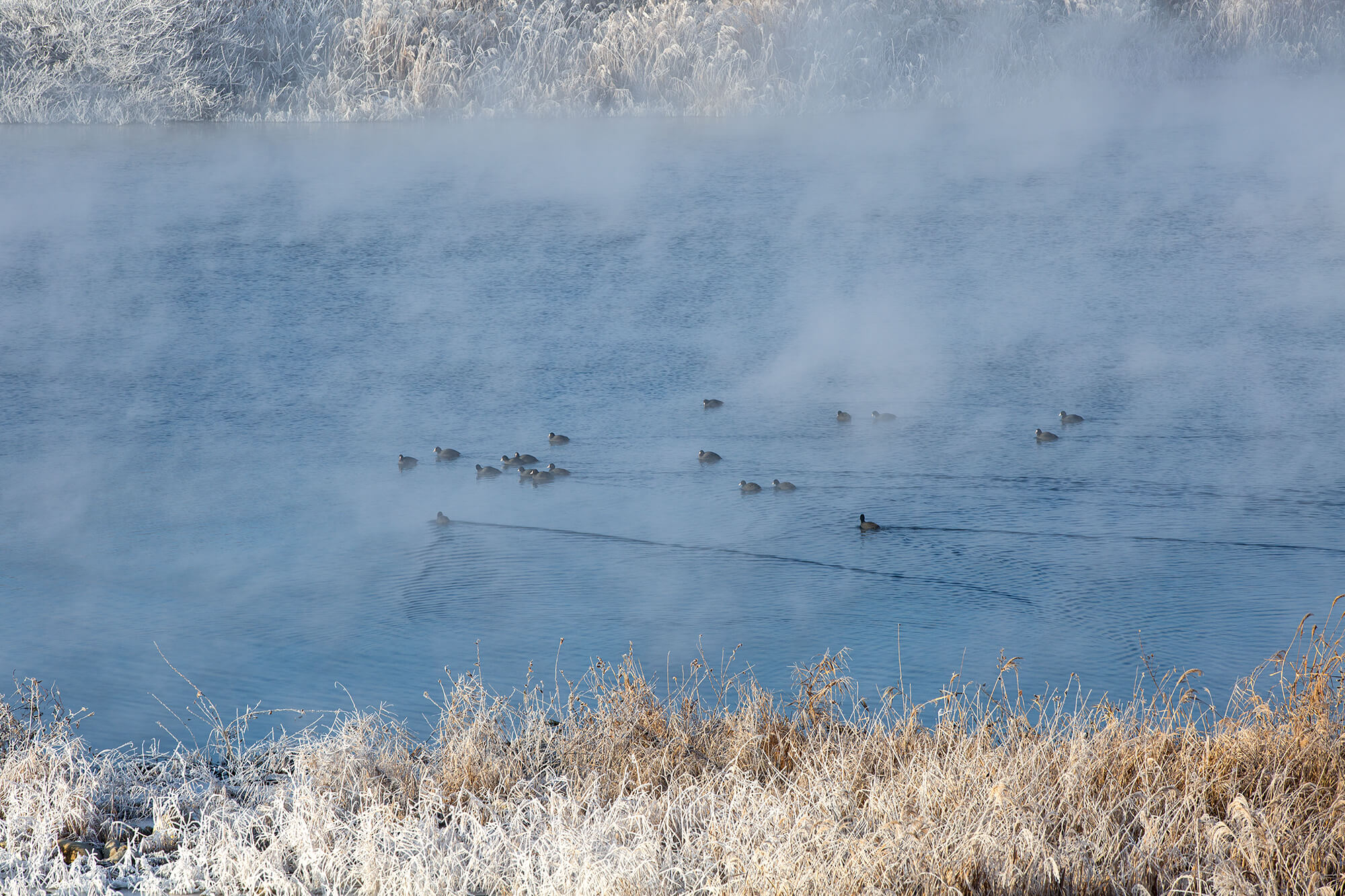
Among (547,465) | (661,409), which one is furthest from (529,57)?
(547,465)

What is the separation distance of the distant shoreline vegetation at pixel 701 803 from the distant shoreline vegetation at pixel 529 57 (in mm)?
16670

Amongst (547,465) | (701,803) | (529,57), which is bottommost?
(547,465)

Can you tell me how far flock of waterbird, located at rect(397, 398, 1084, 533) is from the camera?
8195 mm

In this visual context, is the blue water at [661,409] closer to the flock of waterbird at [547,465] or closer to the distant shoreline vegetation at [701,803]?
the flock of waterbird at [547,465]

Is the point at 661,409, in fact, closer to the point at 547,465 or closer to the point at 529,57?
the point at 547,465

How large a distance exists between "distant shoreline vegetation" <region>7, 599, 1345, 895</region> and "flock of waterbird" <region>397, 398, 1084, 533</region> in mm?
2882

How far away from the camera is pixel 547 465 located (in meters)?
8.73

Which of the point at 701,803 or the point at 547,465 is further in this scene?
the point at 547,465

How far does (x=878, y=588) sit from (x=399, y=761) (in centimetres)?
285

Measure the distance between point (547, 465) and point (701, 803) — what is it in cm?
451

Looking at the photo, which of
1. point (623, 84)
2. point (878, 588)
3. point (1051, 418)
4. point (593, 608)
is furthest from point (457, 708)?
point (623, 84)

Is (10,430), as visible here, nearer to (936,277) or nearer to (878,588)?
(878,588)

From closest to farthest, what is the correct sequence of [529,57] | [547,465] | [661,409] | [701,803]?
[701,803]
[547,465]
[661,409]
[529,57]

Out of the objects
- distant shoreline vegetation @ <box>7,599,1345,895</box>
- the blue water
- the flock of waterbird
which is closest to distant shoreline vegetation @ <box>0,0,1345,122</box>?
the blue water
